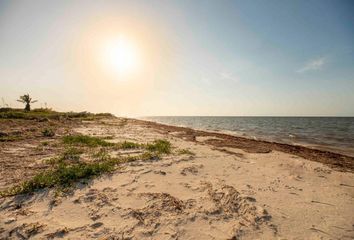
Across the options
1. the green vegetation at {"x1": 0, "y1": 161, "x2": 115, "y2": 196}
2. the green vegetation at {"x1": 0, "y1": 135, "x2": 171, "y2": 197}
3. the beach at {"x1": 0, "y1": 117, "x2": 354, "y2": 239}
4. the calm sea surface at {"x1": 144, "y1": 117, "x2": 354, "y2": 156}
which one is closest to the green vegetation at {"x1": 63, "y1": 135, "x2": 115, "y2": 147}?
the green vegetation at {"x1": 0, "y1": 135, "x2": 171, "y2": 197}

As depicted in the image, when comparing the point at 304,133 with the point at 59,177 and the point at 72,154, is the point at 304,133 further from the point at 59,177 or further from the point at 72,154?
the point at 59,177

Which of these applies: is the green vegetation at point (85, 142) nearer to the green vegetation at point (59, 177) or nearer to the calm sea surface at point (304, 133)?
the green vegetation at point (59, 177)

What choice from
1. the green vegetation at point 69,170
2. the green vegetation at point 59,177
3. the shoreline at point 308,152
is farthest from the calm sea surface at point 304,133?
the green vegetation at point 59,177

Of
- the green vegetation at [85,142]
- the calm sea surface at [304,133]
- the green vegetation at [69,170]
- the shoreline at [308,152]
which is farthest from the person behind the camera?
the calm sea surface at [304,133]

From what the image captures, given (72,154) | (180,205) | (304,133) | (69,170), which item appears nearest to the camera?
(180,205)

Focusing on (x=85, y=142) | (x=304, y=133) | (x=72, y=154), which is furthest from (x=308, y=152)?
(x=304, y=133)

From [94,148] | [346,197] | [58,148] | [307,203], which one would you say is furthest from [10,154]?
[346,197]

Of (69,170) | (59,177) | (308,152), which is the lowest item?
(308,152)

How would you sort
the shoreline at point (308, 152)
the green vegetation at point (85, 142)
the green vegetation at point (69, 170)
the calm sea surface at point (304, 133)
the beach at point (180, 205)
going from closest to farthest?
the beach at point (180, 205) → the green vegetation at point (69, 170) → the shoreline at point (308, 152) → the green vegetation at point (85, 142) → the calm sea surface at point (304, 133)

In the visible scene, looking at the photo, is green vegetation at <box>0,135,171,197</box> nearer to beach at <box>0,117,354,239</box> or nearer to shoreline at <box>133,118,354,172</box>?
beach at <box>0,117,354,239</box>

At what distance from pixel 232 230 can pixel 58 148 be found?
999 centimetres

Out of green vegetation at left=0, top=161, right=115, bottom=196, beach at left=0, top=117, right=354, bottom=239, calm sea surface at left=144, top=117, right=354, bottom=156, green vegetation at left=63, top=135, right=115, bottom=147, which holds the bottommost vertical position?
calm sea surface at left=144, top=117, right=354, bottom=156

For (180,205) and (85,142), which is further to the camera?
(85,142)

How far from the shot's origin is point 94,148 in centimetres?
1166
